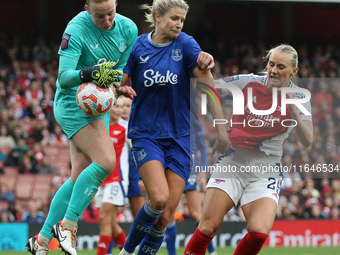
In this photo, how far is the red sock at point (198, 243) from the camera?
4.48 m

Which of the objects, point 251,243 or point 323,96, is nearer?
point 251,243

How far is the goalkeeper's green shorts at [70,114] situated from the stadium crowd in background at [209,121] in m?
4.92

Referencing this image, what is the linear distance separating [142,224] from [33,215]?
280 inches

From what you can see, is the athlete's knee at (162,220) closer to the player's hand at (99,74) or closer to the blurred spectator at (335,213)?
the player's hand at (99,74)

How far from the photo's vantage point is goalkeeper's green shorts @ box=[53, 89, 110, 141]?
4.45m

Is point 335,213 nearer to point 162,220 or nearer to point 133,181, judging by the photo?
point 133,181

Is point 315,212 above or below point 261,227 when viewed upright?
below

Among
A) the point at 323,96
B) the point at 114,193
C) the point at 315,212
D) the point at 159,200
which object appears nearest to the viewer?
the point at 159,200

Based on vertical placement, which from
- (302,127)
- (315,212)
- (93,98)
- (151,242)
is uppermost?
(93,98)

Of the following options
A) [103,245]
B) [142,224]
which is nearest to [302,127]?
[142,224]

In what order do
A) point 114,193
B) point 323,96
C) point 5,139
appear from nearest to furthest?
point 114,193 → point 5,139 → point 323,96

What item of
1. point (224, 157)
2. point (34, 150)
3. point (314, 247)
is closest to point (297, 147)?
point (314, 247)

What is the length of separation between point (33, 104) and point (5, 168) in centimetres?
252

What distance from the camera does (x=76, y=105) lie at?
4.50 metres
